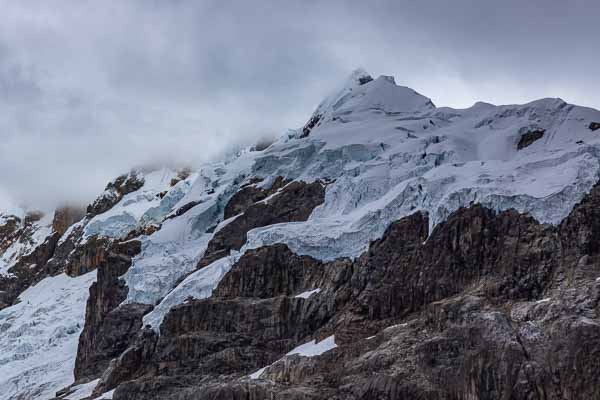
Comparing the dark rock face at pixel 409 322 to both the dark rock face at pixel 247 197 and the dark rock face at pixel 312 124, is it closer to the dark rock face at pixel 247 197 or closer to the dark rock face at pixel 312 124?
the dark rock face at pixel 247 197

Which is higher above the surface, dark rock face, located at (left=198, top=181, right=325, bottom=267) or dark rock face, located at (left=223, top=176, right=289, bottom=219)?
dark rock face, located at (left=223, top=176, right=289, bottom=219)

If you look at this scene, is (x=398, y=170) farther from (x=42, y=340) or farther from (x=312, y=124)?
(x=42, y=340)

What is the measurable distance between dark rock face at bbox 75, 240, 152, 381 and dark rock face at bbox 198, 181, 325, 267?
12.7 m

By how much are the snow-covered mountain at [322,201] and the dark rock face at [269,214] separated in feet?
0.66

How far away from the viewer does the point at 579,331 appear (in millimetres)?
59219

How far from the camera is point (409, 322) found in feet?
241

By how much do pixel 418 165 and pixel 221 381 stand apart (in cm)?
4012

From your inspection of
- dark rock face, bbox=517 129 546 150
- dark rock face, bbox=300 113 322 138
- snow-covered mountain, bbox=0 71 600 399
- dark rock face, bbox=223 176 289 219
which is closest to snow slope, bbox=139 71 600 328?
snow-covered mountain, bbox=0 71 600 399

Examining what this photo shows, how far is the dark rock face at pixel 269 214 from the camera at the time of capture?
378ft

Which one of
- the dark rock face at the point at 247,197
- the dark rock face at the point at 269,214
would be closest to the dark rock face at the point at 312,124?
the dark rock face at the point at 247,197

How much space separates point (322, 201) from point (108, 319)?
35105mm

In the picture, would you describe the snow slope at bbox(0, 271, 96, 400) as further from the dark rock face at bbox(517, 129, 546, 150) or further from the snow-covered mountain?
the dark rock face at bbox(517, 129, 546, 150)

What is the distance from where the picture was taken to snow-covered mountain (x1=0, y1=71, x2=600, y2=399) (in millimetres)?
86375

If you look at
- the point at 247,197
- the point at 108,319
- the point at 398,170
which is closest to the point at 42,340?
the point at 108,319
